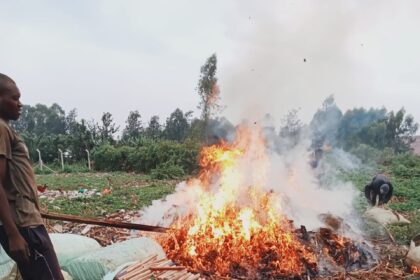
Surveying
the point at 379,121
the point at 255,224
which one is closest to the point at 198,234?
the point at 255,224

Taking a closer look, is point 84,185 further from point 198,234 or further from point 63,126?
point 63,126

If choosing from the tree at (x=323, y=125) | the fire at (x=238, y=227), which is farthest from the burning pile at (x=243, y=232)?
the tree at (x=323, y=125)

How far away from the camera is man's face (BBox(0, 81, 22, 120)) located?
276 centimetres

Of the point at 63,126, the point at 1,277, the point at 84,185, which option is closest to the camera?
the point at 1,277

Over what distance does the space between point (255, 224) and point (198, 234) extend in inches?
31.4

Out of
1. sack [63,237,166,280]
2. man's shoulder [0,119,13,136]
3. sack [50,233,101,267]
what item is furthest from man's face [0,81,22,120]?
sack [50,233,101,267]

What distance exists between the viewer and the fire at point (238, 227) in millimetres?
5277

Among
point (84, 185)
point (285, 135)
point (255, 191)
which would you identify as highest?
point (285, 135)

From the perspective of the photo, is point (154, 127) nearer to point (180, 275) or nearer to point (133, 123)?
point (133, 123)

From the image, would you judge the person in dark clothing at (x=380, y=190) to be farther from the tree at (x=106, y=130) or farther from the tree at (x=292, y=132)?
the tree at (x=106, y=130)

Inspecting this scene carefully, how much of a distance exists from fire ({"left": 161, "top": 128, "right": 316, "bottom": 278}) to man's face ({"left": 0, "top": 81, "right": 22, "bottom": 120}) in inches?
122

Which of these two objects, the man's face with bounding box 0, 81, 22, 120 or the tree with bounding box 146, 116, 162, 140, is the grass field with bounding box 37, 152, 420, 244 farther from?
the tree with bounding box 146, 116, 162, 140

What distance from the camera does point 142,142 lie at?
25.4 meters

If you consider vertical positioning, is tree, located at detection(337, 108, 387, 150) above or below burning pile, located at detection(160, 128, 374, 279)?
above
